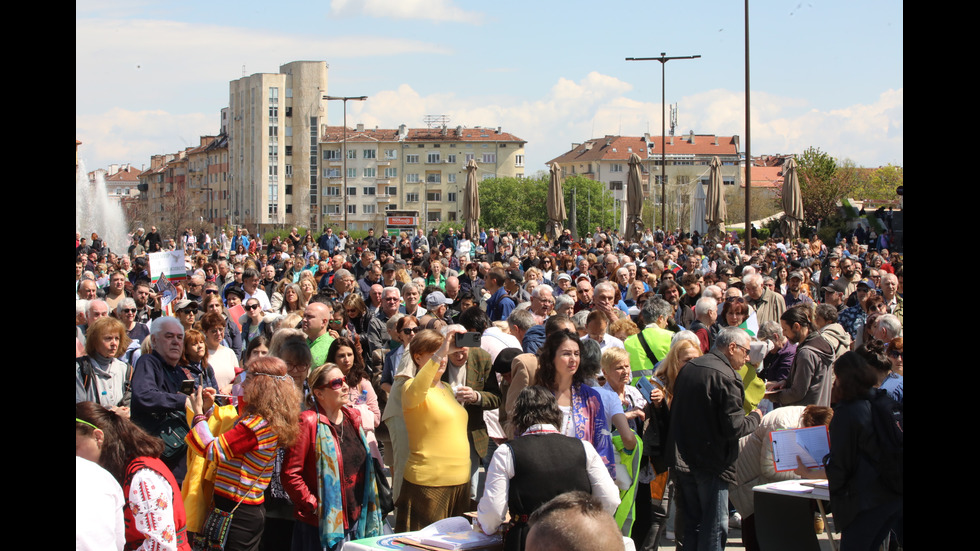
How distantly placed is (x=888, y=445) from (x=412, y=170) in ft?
419

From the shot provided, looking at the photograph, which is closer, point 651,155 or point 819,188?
point 819,188

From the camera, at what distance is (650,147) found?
154 meters

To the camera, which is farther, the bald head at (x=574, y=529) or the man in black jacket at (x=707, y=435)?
the man in black jacket at (x=707, y=435)

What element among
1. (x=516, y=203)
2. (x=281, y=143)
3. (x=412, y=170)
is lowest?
(x=516, y=203)

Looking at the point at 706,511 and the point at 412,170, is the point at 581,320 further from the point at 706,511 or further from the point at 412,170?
the point at 412,170

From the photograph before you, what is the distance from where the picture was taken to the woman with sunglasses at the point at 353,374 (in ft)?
23.4

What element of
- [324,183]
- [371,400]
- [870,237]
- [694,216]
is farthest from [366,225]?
[371,400]

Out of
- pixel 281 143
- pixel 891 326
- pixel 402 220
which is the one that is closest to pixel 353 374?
pixel 891 326

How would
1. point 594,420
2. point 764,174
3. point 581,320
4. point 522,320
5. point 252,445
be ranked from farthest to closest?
point 764,174 → point 581,320 → point 522,320 → point 594,420 → point 252,445

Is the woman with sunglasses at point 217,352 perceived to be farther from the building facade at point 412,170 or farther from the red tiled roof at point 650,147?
the red tiled roof at point 650,147

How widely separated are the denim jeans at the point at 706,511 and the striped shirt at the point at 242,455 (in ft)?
9.15

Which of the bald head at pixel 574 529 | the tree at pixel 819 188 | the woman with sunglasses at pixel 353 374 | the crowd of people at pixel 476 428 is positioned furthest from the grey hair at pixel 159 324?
the tree at pixel 819 188
